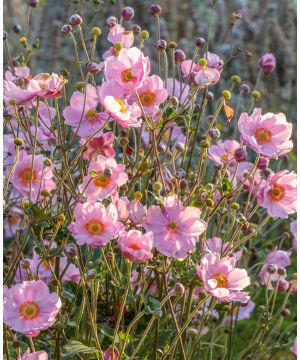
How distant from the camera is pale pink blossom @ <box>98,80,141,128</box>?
1516 millimetres

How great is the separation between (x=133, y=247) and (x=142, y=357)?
37 cm

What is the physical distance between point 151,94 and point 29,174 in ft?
0.99

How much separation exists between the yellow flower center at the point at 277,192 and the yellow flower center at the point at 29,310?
1.72 feet

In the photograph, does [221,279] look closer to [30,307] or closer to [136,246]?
[136,246]

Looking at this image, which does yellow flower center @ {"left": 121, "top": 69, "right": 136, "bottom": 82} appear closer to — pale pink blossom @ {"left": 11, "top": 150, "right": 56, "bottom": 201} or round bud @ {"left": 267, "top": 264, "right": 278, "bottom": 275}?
pale pink blossom @ {"left": 11, "top": 150, "right": 56, "bottom": 201}

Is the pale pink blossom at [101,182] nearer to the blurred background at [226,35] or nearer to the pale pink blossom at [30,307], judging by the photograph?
the pale pink blossom at [30,307]

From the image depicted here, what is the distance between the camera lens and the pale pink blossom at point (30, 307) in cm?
151

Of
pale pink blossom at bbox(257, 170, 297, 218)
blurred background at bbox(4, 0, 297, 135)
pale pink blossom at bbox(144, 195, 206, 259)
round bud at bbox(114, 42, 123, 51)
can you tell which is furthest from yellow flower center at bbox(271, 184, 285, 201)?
blurred background at bbox(4, 0, 297, 135)

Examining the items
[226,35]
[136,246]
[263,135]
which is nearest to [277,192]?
[263,135]

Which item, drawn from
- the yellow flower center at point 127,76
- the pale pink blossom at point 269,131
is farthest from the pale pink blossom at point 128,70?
the pale pink blossom at point 269,131

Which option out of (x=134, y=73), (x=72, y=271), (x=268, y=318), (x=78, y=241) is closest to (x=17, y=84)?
(x=134, y=73)

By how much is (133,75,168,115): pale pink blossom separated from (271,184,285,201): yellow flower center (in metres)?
0.29

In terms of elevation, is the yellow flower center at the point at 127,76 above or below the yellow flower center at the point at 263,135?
above

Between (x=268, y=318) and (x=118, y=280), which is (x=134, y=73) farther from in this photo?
(x=268, y=318)
